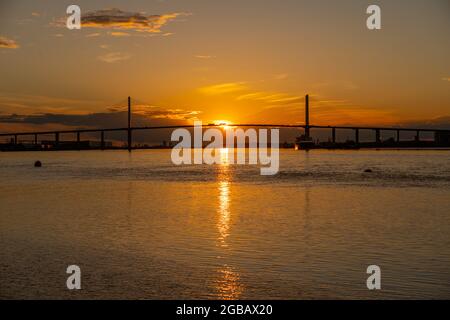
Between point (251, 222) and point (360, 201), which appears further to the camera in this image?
point (360, 201)

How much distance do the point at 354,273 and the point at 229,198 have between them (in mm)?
15812

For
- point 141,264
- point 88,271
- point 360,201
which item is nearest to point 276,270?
point 141,264

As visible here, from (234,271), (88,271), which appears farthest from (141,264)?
(234,271)

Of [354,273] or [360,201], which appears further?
[360,201]

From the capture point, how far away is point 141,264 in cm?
1082

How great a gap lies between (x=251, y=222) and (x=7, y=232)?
645 cm

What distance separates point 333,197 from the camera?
2573 cm

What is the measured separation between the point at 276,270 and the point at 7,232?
7856 millimetres
